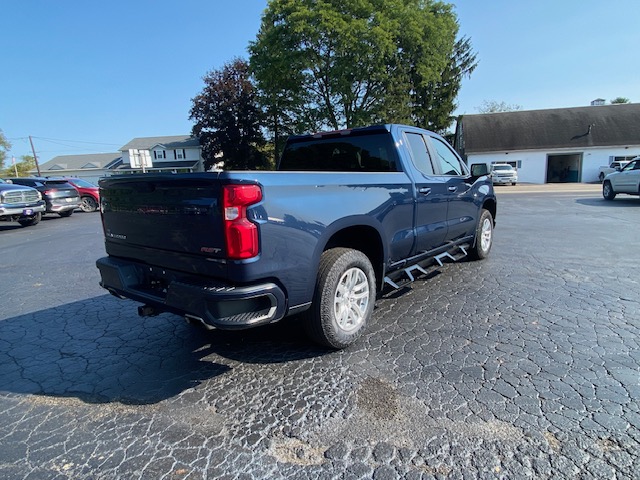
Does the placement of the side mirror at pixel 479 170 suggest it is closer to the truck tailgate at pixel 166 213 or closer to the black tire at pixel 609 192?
the truck tailgate at pixel 166 213

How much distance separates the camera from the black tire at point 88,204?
19094mm

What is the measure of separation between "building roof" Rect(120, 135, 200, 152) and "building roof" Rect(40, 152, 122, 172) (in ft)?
20.9

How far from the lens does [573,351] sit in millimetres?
3166

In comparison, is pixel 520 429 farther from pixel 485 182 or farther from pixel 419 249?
pixel 485 182

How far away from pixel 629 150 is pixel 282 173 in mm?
43507

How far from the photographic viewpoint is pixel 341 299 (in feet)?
10.8

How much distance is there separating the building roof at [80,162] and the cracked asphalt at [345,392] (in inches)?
2895

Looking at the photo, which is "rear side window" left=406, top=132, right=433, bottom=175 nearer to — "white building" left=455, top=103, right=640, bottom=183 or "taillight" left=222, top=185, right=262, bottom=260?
"taillight" left=222, top=185, right=262, bottom=260

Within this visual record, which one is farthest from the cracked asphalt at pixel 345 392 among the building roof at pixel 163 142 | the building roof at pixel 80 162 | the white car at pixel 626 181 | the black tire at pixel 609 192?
the building roof at pixel 80 162

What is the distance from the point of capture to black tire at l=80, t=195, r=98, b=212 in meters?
19.1

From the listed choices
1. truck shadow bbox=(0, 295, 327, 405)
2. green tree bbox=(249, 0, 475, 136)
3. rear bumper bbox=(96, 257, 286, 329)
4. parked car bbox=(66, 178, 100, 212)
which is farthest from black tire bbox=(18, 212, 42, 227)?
green tree bbox=(249, 0, 475, 136)

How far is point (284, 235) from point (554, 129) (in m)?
42.7

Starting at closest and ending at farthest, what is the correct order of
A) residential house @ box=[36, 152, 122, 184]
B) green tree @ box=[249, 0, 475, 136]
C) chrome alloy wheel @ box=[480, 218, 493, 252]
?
chrome alloy wheel @ box=[480, 218, 493, 252], green tree @ box=[249, 0, 475, 136], residential house @ box=[36, 152, 122, 184]

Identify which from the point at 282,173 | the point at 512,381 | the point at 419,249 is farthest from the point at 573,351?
the point at 282,173
